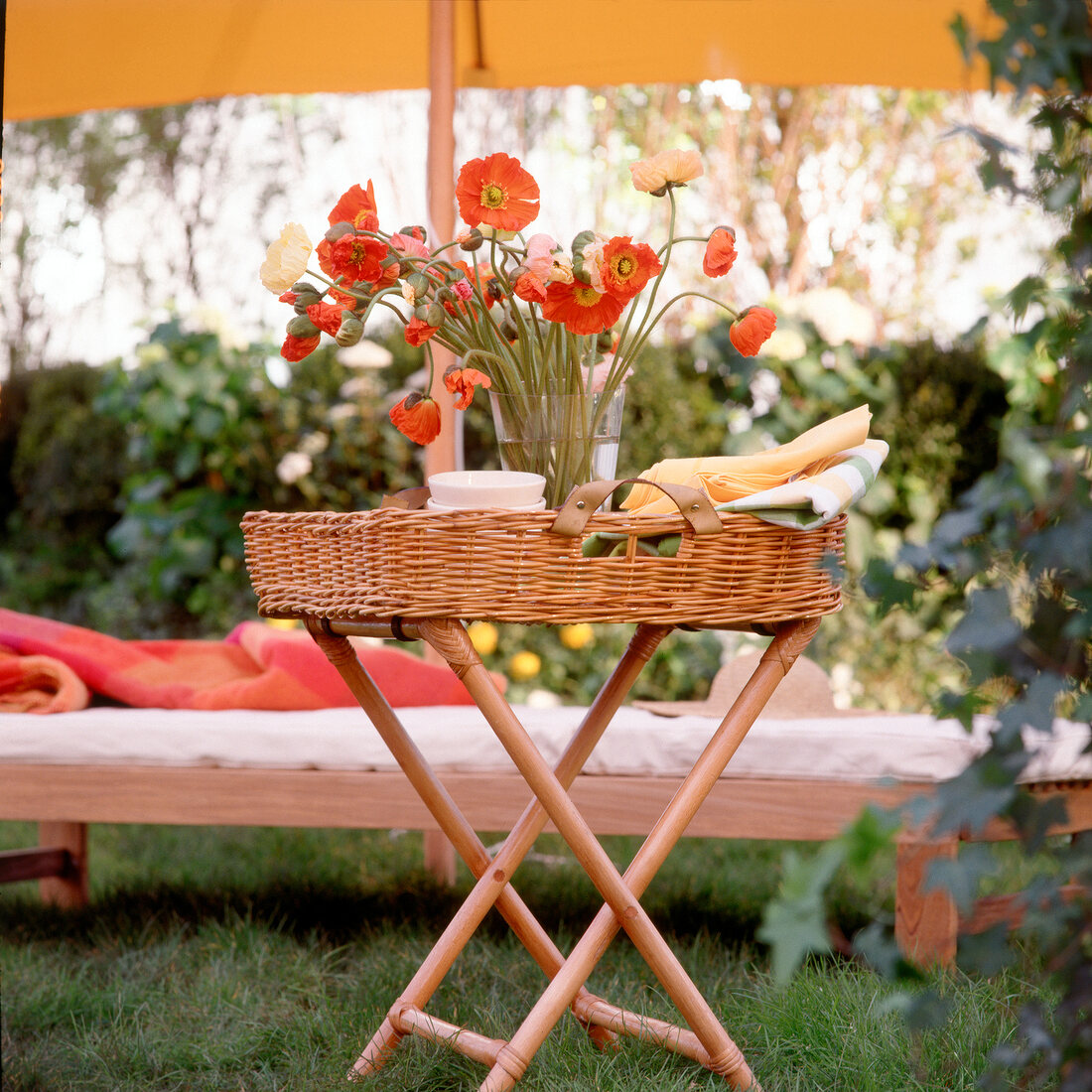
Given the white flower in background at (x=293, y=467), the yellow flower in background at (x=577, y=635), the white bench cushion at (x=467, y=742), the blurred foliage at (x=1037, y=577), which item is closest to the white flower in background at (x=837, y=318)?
the yellow flower in background at (x=577, y=635)

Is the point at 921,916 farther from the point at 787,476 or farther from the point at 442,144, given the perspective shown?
the point at 442,144

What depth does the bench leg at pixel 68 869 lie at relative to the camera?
2.50 metres

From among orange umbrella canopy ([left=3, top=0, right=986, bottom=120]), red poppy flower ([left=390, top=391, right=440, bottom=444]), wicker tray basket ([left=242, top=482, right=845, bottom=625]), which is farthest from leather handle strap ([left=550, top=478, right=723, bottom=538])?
orange umbrella canopy ([left=3, top=0, right=986, bottom=120])

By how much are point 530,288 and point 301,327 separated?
0.30 meters

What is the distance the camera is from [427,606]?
4.45 ft

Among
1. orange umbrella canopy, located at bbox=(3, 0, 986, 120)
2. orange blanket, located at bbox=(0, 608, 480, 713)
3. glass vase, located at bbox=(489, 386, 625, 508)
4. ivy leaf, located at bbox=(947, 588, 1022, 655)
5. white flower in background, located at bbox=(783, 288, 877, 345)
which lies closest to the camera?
ivy leaf, located at bbox=(947, 588, 1022, 655)

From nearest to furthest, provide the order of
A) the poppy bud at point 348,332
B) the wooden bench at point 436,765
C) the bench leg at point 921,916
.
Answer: the poppy bud at point 348,332 → the bench leg at point 921,916 → the wooden bench at point 436,765

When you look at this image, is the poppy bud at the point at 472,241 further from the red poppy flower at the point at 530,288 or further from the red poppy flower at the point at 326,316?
the red poppy flower at the point at 326,316

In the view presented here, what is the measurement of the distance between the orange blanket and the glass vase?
991 millimetres

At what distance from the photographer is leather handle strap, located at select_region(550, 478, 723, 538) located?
1.33 metres

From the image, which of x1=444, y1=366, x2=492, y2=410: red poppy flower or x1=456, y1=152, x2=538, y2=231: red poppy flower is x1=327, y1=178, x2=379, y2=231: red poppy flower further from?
x1=444, y1=366, x2=492, y2=410: red poppy flower

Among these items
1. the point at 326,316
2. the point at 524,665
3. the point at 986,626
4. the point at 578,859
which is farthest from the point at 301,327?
the point at 524,665

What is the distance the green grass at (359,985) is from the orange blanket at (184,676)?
448 mm

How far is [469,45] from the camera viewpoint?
10.1 ft
